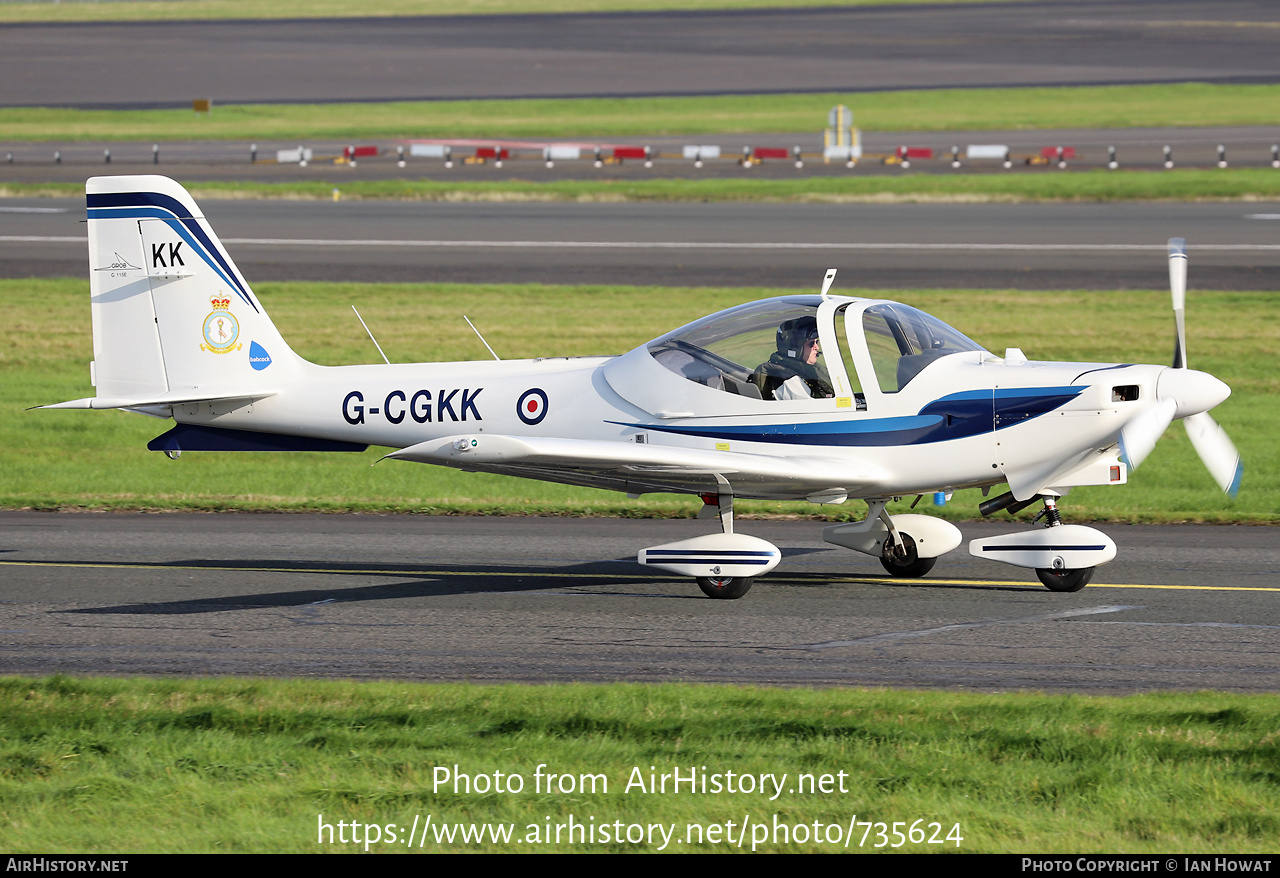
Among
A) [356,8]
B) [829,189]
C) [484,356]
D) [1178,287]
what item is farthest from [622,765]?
[356,8]

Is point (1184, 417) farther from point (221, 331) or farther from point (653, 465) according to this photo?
point (221, 331)

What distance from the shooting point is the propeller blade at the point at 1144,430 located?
34.2ft

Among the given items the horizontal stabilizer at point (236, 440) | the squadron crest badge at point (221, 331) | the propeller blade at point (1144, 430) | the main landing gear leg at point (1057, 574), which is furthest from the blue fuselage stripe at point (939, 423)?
the squadron crest badge at point (221, 331)

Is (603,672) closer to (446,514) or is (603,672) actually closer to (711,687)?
(711,687)

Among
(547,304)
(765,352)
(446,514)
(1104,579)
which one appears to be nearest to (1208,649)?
(1104,579)

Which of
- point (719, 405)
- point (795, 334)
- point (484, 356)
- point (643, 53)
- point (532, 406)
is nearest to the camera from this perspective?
point (795, 334)

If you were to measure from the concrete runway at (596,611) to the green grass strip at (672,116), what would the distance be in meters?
47.8

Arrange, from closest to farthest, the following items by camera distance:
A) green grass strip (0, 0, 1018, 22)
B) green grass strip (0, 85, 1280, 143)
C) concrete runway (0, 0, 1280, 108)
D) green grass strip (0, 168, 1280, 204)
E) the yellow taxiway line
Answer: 1. the yellow taxiway line
2. green grass strip (0, 168, 1280, 204)
3. green grass strip (0, 85, 1280, 143)
4. concrete runway (0, 0, 1280, 108)
5. green grass strip (0, 0, 1018, 22)

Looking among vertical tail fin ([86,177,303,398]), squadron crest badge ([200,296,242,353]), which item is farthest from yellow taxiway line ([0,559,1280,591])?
squadron crest badge ([200,296,242,353])

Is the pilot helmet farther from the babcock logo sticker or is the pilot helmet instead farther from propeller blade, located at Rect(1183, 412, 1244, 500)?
the babcock logo sticker

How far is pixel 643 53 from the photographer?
91.8 m

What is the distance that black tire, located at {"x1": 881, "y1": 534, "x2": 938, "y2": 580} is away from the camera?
39.8 ft

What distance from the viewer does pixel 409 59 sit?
298 ft

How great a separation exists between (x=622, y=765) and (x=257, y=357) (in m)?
6.57
